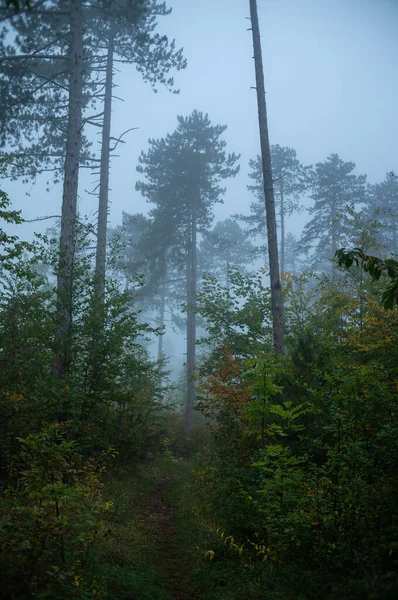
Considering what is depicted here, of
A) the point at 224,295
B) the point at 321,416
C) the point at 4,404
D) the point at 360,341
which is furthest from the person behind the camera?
the point at 224,295

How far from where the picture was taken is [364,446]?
523 cm

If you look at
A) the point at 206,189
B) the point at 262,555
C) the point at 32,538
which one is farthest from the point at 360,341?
the point at 206,189

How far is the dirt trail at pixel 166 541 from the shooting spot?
5.43 m

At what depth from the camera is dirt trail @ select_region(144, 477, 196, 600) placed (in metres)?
5.43

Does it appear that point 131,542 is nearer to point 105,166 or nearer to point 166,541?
point 166,541

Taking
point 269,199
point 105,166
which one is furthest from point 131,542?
point 105,166

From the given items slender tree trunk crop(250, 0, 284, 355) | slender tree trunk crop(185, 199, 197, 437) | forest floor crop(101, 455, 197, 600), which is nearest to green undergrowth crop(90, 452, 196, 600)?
forest floor crop(101, 455, 197, 600)

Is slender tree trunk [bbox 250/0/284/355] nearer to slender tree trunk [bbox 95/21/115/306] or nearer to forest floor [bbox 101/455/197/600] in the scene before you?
forest floor [bbox 101/455/197/600]

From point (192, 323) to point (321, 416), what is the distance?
16.8 metres

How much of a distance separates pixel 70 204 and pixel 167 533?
28.7 feet

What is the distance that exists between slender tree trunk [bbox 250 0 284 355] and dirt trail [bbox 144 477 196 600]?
185 inches

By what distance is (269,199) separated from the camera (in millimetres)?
11758

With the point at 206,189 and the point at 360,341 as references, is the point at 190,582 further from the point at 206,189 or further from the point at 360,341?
the point at 206,189

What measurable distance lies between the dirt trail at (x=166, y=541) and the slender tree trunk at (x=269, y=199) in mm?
4687
